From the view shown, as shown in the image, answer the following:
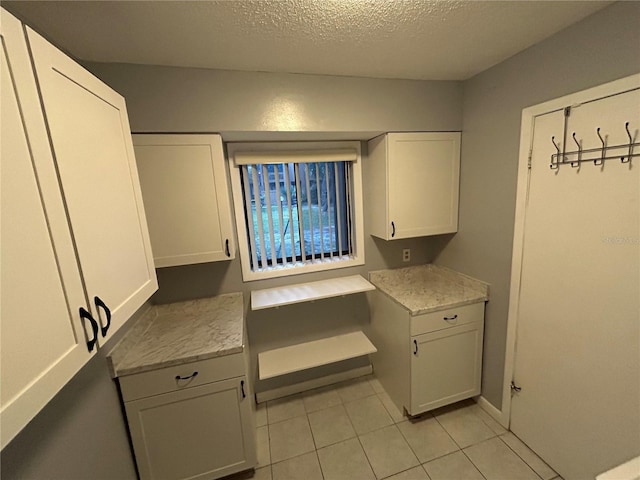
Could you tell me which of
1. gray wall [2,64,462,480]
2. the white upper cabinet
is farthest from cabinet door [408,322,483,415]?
the white upper cabinet

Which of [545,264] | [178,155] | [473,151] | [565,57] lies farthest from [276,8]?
[545,264]

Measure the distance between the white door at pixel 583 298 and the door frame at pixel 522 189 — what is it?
3 cm

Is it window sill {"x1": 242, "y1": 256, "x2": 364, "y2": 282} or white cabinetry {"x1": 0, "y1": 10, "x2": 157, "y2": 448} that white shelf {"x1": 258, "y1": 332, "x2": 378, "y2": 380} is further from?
white cabinetry {"x1": 0, "y1": 10, "x2": 157, "y2": 448}

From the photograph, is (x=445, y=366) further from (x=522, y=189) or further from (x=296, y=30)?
(x=296, y=30)

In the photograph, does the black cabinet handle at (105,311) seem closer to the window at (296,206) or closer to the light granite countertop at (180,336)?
the light granite countertop at (180,336)

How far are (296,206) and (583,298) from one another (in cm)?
176

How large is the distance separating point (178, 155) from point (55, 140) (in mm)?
835

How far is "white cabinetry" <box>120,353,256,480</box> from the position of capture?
132 centimetres

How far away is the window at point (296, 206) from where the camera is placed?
192 cm

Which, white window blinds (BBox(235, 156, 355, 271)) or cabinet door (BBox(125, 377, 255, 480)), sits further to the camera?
white window blinds (BBox(235, 156, 355, 271))

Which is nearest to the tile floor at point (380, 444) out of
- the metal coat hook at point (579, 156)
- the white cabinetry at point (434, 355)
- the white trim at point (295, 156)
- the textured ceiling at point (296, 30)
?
the white cabinetry at point (434, 355)

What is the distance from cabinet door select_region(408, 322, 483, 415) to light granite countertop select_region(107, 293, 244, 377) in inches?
47.0

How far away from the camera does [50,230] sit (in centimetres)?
67

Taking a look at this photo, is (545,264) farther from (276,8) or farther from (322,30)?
(276,8)
